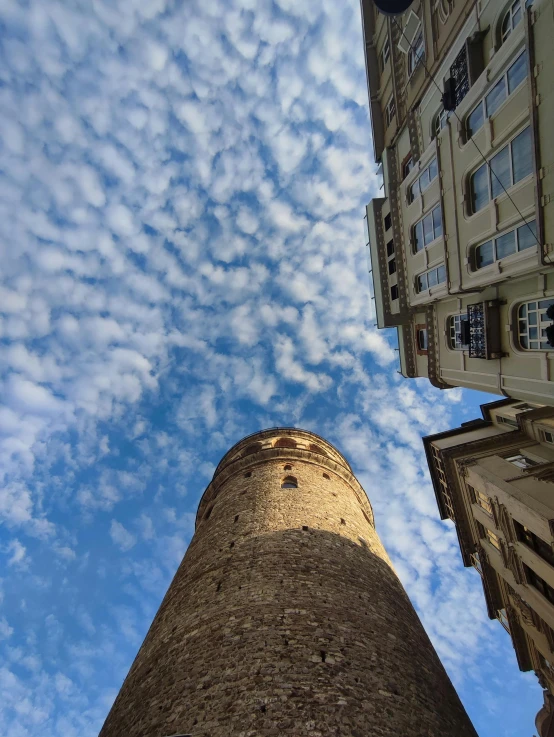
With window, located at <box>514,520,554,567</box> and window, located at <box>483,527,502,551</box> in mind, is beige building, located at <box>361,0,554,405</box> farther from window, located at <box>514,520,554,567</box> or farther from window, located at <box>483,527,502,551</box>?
window, located at <box>483,527,502,551</box>

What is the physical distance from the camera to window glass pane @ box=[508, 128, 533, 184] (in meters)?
8.30

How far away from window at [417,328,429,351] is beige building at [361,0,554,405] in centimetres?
4

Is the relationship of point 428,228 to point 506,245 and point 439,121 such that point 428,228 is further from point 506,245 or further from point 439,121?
point 506,245

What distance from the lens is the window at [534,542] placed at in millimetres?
11773

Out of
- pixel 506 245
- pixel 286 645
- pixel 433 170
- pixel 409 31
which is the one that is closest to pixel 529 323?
pixel 506 245

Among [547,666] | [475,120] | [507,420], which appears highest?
[475,120]

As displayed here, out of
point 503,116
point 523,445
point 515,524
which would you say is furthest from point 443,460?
point 503,116

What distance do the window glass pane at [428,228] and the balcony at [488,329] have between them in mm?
3467

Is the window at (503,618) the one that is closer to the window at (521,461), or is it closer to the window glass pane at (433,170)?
A: the window at (521,461)

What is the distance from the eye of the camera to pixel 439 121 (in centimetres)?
1244

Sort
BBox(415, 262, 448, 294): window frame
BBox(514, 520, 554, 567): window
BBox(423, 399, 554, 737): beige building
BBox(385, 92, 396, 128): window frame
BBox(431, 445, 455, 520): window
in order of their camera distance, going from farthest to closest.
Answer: BBox(431, 445, 455, 520): window → BBox(385, 92, 396, 128): window frame → BBox(415, 262, 448, 294): window frame → BBox(423, 399, 554, 737): beige building → BBox(514, 520, 554, 567): window

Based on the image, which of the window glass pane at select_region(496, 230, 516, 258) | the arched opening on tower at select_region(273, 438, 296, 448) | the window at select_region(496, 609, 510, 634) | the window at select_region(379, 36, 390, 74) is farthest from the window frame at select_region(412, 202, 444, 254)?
the window at select_region(496, 609, 510, 634)

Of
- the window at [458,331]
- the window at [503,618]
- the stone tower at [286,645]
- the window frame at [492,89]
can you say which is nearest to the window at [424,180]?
the window frame at [492,89]

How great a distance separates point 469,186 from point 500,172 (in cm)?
142
